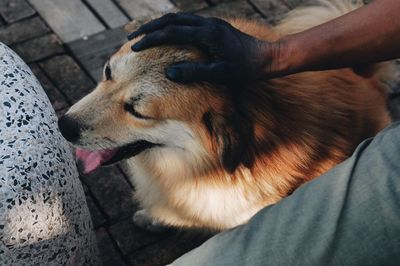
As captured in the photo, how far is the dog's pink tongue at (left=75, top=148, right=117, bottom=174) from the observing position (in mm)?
1920

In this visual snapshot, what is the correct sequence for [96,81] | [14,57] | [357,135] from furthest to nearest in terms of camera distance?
[96,81], [357,135], [14,57]

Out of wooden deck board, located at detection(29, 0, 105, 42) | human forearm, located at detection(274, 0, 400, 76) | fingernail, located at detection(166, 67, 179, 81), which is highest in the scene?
human forearm, located at detection(274, 0, 400, 76)

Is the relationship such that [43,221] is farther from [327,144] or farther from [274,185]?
[327,144]

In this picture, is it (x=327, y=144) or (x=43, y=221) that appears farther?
(x=327, y=144)

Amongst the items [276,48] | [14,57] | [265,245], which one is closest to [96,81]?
[14,57]

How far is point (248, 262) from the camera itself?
1444 millimetres

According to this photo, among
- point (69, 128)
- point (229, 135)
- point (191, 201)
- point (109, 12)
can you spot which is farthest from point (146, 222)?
point (109, 12)

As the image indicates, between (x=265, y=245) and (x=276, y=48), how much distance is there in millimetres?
521

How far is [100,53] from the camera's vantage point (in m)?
2.82

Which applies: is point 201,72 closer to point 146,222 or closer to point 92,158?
point 92,158

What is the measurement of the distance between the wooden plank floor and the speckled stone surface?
1.74ft

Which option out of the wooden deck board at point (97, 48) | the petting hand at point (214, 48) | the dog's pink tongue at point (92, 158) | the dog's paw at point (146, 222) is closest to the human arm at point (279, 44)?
the petting hand at point (214, 48)

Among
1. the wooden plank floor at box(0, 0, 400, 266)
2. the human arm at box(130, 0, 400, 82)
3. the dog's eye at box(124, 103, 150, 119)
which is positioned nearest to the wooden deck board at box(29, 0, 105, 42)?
the wooden plank floor at box(0, 0, 400, 266)

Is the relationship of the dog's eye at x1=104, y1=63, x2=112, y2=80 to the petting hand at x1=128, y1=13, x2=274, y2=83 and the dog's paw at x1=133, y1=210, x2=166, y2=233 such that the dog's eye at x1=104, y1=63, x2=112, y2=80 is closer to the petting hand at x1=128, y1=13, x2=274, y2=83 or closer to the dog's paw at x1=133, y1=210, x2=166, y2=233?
the petting hand at x1=128, y1=13, x2=274, y2=83
